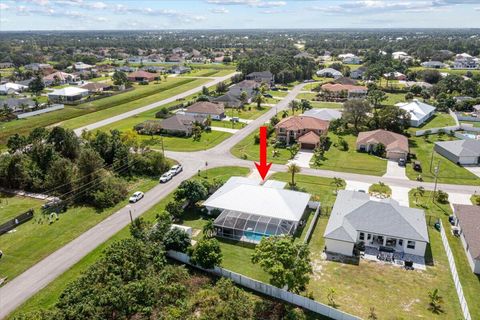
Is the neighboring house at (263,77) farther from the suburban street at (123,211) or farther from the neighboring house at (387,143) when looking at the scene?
the neighboring house at (387,143)

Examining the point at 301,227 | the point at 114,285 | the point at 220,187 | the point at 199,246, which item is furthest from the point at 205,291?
the point at 220,187

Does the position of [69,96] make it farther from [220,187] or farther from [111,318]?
[111,318]

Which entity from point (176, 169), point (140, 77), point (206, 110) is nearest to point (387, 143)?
point (176, 169)

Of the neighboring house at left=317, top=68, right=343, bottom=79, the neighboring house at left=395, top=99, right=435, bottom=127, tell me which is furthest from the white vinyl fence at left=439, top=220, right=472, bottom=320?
the neighboring house at left=317, top=68, right=343, bottom=79

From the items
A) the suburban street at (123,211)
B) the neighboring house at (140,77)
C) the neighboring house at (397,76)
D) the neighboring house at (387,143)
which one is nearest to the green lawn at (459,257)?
the suburban street at (123,211)

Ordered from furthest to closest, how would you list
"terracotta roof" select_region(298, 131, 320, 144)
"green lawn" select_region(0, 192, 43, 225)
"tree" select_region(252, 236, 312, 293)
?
1. "terracotta roof" select_region(298, 131, 320, 144)
2. "green lawn" select_region(0, 192, 43, 225)
3. "tree" select_region(252, 236, 312, 293)

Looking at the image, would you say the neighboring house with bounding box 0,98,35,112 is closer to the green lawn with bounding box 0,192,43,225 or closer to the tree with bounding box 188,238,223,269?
the green lawn with bounding box 0,192,43,225
